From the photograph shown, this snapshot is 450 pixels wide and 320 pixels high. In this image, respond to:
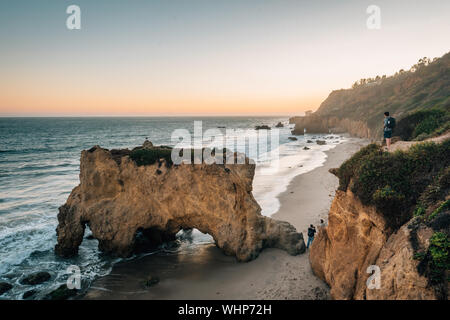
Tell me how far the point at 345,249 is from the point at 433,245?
11.6 ft

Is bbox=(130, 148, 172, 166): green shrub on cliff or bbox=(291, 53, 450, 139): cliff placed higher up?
bbox=(291, 53, 450, 139): cliff

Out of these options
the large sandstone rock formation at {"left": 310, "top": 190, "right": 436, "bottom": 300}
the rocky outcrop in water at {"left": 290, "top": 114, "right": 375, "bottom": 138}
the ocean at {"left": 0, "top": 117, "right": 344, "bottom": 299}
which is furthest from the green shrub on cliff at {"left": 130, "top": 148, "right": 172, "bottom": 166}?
the rocky outcrop in water at {"left": 290, "top": 114, "right": 375, "bottom": 138}

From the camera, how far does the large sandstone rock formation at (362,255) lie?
20.2ft

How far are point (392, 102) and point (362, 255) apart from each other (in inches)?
2799

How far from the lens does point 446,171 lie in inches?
314

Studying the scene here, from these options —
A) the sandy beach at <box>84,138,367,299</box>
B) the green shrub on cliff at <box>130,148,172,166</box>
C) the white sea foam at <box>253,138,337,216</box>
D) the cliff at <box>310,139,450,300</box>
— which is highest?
the green shrub on cliff at <box>130,148,172,166</box>

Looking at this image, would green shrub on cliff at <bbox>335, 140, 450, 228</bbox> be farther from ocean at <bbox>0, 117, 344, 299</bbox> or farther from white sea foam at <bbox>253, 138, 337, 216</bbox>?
white sea foam at <bbox>253, 138, 337, 216</bbox>

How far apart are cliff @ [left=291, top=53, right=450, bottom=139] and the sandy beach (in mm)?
24805

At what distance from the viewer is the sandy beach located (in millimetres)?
10906

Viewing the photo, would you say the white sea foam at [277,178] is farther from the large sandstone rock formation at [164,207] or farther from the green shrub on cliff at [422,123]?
the green shrub on cliff at [422,123]

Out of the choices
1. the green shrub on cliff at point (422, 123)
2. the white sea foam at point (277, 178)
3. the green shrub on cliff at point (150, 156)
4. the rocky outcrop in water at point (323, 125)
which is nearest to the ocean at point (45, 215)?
the white sea foam at point (277, 178)
